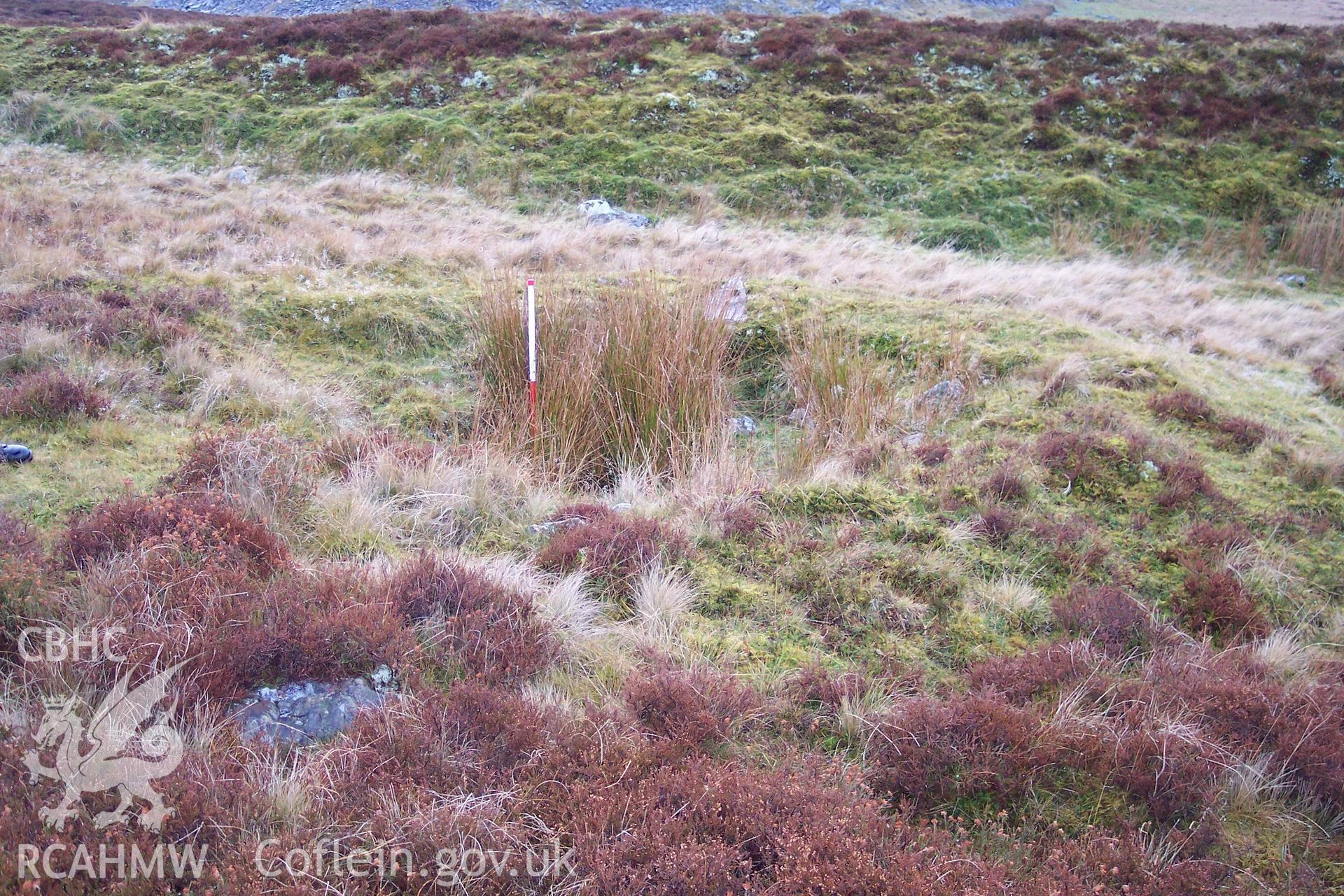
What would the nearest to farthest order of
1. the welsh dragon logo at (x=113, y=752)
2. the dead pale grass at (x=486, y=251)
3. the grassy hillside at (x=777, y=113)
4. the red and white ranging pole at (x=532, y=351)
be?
the welsh dragon logo at (x=113, y=752)
the red and white ranging pole at (x=532, y=351)
the dead pale grass at (x=486, y=251)
the grassy hillside at (x=777, y=113)

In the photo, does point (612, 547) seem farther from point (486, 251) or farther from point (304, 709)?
point (486, 251)

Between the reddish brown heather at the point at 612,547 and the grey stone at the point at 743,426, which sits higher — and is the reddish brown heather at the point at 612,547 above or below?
above

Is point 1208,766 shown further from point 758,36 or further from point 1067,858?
point 758,36

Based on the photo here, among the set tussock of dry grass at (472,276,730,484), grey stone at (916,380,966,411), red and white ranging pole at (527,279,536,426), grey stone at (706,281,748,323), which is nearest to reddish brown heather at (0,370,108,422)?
tussock of dry grass at (472,276,730,484)

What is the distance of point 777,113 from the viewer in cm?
1586

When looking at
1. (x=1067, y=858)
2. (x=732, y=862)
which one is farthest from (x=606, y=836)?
(x=1067, y=858)

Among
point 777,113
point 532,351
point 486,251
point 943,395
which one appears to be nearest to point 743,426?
point 943,395

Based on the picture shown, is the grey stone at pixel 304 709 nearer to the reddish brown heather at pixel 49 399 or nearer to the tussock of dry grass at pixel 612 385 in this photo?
the tussock of dry grass at pixel 612 385

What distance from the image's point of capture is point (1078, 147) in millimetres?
14523

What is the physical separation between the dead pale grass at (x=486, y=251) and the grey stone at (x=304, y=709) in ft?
17.6

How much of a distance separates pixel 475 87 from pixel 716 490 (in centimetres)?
1494

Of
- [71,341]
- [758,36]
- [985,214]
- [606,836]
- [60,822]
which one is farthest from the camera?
[758,36]

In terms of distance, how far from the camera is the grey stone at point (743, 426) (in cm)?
590

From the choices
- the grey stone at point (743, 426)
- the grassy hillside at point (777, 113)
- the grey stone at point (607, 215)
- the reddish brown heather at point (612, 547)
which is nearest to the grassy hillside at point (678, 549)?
the reddish brown heather at point (612, 547)
